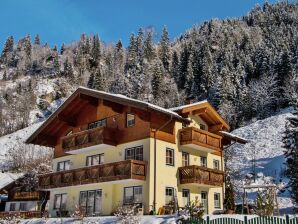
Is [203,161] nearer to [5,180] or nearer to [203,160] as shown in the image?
[203,160]

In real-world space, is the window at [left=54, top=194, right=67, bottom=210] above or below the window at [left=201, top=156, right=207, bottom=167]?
below

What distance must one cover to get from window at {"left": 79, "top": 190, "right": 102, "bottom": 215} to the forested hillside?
51.5 m

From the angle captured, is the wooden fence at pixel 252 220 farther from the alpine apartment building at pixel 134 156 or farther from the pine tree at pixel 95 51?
the pine tree at pixel 95 51

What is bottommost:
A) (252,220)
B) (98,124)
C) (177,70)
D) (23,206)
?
(252,220)

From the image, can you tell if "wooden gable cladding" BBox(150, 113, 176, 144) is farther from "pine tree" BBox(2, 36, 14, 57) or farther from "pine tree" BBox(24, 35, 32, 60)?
"pine tree" BBox(2, 36, 14, 57)

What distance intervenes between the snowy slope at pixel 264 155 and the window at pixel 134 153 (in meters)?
23.3

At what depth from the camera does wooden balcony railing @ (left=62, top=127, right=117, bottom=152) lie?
2973cm

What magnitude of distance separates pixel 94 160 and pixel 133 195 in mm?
5480

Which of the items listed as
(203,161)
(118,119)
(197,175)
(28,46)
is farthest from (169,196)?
(28,46)

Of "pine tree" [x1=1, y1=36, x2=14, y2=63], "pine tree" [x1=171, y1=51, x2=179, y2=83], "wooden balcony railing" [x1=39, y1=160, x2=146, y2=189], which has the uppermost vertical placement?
"pine tree" [x1=1, y1=36, x2=14, y2=63]

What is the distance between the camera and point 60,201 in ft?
113

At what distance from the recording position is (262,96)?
8556 centimetres

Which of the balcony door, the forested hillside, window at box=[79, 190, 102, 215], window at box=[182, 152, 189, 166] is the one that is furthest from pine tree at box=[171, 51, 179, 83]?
window at box=[79, 190, 102, 215]

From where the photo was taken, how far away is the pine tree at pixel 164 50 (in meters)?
128
